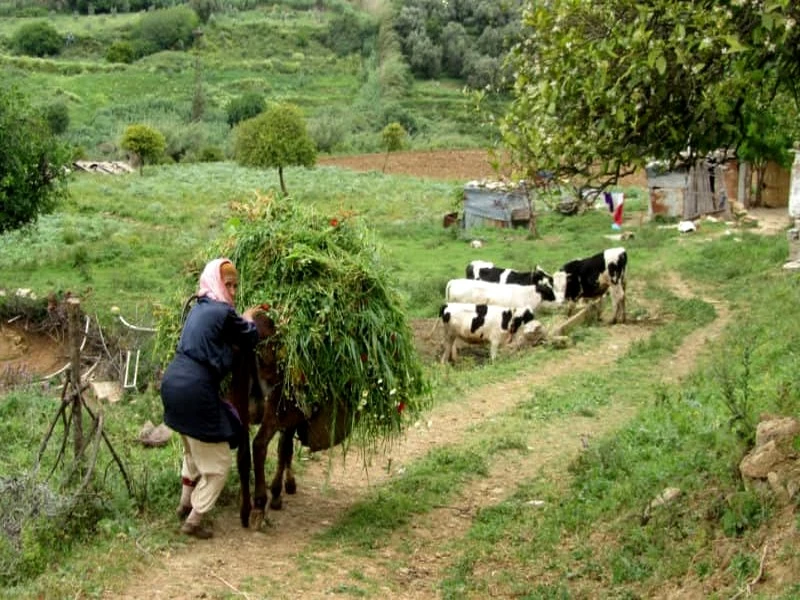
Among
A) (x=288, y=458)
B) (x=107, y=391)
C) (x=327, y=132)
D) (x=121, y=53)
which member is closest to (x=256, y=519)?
(x=288, y=458)

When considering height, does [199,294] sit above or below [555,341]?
above

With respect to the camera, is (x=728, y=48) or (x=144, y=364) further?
(x=144, y=364)

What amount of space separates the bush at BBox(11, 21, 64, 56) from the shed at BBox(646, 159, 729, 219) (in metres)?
81.6

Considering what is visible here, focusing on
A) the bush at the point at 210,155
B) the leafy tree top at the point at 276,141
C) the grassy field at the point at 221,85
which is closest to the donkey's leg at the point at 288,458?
the leafy tree top at the point at 276,141

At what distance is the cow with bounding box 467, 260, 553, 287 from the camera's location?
2105cm

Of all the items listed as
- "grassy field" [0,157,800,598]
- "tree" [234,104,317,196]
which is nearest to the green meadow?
"grassy field" [0,157,800,598]

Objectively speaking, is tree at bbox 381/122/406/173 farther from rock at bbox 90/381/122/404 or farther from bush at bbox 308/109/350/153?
rock at bbox 90/381/122/404

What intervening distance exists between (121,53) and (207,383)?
3846 inches

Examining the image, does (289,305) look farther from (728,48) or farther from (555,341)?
(555,341)

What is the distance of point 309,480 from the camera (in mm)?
9742

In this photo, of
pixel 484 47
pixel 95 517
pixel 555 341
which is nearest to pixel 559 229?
pixel 555 341

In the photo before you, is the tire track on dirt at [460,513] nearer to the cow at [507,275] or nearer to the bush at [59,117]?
the cow at [507,275]

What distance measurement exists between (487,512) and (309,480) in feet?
5.74

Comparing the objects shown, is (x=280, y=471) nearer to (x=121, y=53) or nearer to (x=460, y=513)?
(x=460, y=513)
